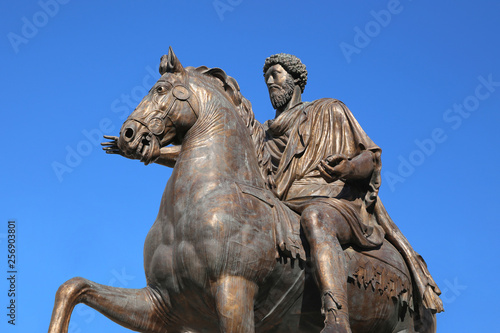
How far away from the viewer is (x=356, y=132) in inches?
387

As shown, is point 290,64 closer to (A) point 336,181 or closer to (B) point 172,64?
(A) point 336,181

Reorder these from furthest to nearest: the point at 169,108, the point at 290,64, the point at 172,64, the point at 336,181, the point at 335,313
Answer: the point at 290,64, the point at 336,181, the point at 172,64, the point at 169,108, the point at 335,313

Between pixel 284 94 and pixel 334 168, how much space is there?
1874 millimetres

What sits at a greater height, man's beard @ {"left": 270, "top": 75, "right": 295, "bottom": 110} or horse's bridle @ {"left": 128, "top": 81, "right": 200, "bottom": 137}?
man's beard @ {"left": 270, "top": 75, "right": 295, "bottom": 110}

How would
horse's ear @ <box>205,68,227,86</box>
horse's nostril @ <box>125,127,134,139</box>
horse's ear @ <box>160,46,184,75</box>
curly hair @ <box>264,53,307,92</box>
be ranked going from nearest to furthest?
1. horse's nostril @ <box>125,127,134,139</box>
2. horse's ear @ <box>160,46,184,75</box>
3. horse's ear @ <box>205,68,227,86</box>
4. curly hair @ <box>264,53,307,92</box>

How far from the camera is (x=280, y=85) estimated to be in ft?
34.5

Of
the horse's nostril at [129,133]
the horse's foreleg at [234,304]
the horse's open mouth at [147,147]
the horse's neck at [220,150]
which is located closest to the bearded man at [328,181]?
the horse's neck at [220,150]

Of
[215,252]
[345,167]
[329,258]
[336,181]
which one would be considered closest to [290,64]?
[336,181]

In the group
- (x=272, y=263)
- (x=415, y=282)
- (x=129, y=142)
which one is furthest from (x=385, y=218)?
(x=129, y=142)

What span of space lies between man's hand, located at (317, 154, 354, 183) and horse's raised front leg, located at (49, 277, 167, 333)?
7.27 ft

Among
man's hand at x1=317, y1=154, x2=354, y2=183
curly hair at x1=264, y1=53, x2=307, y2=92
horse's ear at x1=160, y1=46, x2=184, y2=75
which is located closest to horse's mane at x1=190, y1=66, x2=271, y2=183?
horse's ear at x1=160, y1=46, x2=184, y2=75

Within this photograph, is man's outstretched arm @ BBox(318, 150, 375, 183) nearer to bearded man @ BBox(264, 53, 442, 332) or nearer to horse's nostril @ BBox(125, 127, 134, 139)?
bearded man @ BBox(264, 53, 442, 332)

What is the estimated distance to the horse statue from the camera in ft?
26.9

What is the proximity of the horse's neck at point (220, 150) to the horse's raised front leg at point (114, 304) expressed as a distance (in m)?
1.43
